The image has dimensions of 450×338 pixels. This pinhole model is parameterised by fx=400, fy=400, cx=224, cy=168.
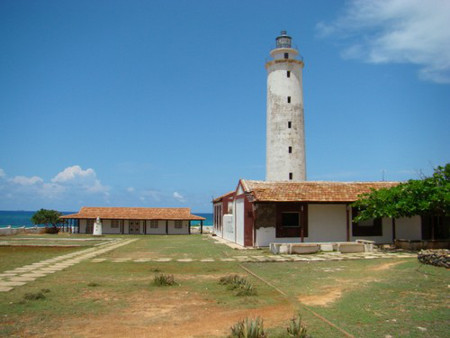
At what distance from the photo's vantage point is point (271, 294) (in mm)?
9062

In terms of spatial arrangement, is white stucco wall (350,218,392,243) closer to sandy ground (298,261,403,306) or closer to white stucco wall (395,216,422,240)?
white stucco wall (395,216,422,240)

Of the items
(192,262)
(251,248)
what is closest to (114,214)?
(251,248)

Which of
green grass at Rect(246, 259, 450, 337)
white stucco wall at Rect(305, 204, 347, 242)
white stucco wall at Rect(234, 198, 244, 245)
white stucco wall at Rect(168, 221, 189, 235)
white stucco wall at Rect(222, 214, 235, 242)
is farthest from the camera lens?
white stucco wall at Rect(168, 221, 189, 235)

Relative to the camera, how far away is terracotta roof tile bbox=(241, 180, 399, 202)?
21.2m

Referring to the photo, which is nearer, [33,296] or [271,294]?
[33,296]

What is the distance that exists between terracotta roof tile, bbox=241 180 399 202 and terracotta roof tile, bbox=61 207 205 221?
15850mm

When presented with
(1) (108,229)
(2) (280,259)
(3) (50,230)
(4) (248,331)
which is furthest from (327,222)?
(3) (50,230)

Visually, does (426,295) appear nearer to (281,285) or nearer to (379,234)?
(281,285)

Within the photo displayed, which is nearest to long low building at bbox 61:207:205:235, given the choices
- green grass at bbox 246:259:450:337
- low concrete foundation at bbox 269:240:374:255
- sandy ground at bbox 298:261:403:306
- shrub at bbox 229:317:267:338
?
low concrete foundation at bbox 269:240:374:255

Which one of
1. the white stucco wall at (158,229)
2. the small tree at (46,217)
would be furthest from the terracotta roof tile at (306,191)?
the small tree at (46,217)

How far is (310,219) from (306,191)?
157 cm

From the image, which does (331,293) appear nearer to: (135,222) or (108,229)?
(135,222)

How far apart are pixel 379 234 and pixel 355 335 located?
17.6 metres

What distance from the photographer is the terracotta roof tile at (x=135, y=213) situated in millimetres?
37156
